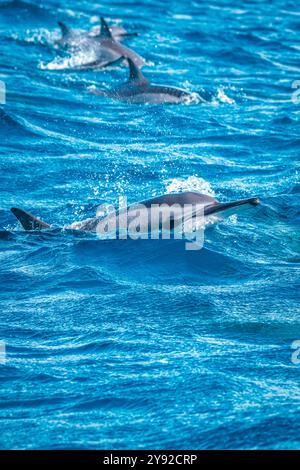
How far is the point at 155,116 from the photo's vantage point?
1747 centimetres

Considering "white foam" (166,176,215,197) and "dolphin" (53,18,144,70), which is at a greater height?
"dolphin" (53,18,144,70)

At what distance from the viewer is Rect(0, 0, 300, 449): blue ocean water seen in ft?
23.8

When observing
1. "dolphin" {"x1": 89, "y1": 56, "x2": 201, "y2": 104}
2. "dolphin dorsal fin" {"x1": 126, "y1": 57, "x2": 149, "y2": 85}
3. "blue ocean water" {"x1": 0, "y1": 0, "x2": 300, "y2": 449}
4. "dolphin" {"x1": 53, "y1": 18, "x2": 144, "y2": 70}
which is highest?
"dolphin" {"x1": 53, "y1": 18, "x2": 144, "y2": 70}

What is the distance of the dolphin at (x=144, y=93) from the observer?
18250 mm

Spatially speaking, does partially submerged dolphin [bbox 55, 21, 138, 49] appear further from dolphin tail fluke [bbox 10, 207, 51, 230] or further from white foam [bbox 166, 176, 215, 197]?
dolphin tail fluke [bbox 10, 207, 51, 230]

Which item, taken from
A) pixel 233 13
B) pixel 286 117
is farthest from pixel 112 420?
pixel 233 13

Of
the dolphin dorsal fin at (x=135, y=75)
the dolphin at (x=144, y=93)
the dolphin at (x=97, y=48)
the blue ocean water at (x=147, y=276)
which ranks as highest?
the dolphin at (x=97, y=48)

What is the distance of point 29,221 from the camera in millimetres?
11250

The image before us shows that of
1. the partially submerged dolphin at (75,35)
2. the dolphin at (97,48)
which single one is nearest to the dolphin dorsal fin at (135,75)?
the dolphin at (97,48)

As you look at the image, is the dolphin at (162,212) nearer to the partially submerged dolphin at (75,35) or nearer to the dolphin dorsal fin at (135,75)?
the dolphin dorsal fin at (135,75)

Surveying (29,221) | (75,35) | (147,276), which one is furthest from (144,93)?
(147,276)

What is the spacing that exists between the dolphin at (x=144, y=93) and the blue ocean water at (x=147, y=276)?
411mm

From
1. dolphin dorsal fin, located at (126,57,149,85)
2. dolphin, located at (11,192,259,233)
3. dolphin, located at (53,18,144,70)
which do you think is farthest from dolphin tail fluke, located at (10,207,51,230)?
dolphin, located at (53,18,144,70)

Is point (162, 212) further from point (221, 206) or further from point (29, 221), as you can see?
point (29, 221)
